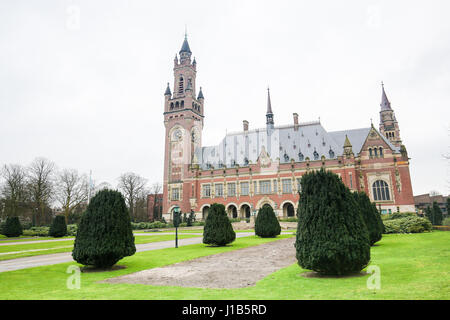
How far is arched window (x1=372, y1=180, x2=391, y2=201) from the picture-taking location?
155 ft

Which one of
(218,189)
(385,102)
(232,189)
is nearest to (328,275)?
(232,189)

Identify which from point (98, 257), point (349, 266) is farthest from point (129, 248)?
point (349, 266)

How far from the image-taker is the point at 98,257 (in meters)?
11.0

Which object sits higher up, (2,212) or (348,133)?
(348,133)

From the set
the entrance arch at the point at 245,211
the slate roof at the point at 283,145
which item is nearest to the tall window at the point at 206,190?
the slate roof at the point at 283,145

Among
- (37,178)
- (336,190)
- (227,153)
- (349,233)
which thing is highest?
(227,153)

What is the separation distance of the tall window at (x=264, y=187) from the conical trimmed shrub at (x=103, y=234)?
44246mm

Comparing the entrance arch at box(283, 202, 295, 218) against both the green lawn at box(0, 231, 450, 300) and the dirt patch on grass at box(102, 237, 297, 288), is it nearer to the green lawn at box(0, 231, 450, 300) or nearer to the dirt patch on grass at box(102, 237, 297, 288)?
the dirt patch on grass at box(102, 237, 297, 288)

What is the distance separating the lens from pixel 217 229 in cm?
1928

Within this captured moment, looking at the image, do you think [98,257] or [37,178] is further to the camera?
[37,178]

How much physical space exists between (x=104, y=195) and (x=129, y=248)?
240 centimetres

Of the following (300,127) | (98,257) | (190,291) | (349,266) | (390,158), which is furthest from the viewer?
(300,127)

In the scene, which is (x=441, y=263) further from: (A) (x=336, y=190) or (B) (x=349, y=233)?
(A) (x=336, y=190)

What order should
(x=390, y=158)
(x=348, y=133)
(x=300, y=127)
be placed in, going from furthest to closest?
1. (x=300, y=127)
2. (x=348, y=133)
3. (x=390, y=158)
